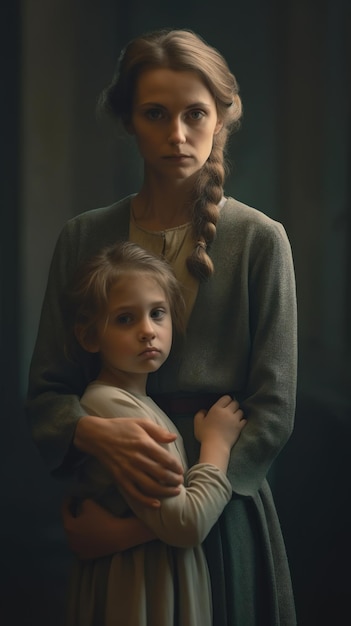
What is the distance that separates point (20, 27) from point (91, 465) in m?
1.10

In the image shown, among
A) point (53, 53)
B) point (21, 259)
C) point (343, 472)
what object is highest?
point (53, 53)

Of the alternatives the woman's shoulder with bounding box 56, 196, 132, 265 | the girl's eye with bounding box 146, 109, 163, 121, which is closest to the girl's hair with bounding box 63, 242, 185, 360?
the woman's shoulder with bounding box 56, 196, 132, 265

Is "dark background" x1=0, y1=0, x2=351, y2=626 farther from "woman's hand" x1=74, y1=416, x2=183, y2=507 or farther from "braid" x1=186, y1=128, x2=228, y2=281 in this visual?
"woman's hand" x1=74, y1=416, x2=183, y2=507

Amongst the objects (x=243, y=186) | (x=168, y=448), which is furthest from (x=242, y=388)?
(x=243, y=186)

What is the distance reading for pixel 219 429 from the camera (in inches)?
68.5

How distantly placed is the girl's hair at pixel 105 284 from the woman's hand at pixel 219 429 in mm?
139

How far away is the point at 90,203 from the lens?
2.47m

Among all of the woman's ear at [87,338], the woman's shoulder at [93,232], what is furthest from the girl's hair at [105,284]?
the woman's shoulder at [93,232]

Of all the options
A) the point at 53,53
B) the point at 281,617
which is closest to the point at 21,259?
the point at 53,53

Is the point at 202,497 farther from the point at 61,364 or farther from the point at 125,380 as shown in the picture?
the point at 61,364

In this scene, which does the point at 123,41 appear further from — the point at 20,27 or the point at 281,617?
the point at 281,617

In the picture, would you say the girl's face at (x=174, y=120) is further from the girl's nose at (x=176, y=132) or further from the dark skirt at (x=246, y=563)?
the dark skirt at (x=246, y=563)

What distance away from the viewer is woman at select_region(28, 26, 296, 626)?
1747mm

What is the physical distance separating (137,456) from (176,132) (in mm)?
510
